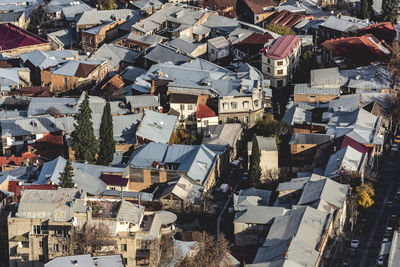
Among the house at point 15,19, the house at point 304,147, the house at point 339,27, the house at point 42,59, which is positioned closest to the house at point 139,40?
the house at point 42,59


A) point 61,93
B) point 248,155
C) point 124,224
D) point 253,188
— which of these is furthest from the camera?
point 61,93

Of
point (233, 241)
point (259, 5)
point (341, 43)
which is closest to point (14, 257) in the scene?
point (233, 241)

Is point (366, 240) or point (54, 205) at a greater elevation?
point (54, 205)

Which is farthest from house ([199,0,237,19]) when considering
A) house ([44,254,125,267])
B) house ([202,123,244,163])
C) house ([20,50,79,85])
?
house ([44,254,125,267])

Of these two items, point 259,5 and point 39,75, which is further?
point 259,5

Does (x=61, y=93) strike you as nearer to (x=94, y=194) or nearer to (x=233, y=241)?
(x=94, y=194)

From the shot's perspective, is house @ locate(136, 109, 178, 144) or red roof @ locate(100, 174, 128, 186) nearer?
red roof @ locate(100, 174, 128, 186)

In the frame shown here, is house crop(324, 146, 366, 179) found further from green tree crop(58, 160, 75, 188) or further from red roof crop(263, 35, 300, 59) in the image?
green tree crop(58, 160, 75, 188)
